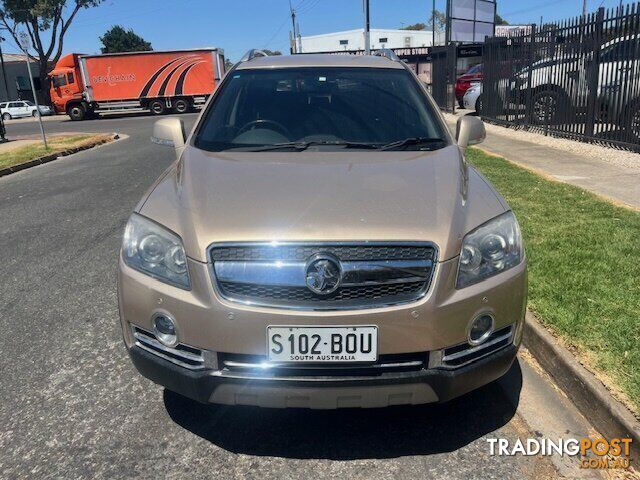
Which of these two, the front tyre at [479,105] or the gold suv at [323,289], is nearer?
the gold suv at [323,289]

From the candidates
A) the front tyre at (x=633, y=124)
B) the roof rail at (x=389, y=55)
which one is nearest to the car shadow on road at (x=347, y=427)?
the roof rail at (x=389, y=55)

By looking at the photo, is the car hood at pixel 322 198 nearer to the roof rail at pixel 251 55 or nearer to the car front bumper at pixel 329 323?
the car front bumper at pixel 329 323

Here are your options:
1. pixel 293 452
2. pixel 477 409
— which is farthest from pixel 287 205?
pixel 477 409

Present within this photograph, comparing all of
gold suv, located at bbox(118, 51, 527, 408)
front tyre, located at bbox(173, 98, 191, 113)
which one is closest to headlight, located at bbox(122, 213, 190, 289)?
gold suv, located at bbox(118, 51, 527, 408)

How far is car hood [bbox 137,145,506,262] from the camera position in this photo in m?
2.28

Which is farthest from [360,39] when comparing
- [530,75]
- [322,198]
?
[322,198]

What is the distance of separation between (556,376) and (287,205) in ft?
6.03

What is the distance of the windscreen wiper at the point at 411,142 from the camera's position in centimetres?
326

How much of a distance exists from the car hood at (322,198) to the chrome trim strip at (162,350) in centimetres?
43

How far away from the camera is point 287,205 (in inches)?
95.5

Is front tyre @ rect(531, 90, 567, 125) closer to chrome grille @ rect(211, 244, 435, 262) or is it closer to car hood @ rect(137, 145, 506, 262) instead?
Result: car hood @ rect(137, 145, 506, 262)

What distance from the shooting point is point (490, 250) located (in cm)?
243

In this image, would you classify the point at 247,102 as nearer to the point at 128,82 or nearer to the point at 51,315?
the point at 51,315

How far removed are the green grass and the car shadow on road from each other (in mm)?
581
